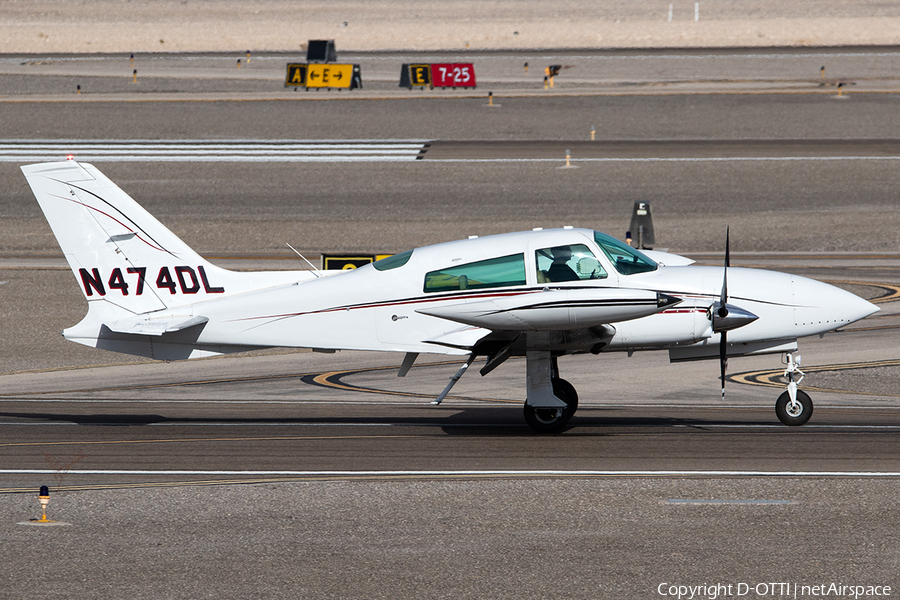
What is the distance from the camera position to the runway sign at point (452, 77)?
57.2 metres

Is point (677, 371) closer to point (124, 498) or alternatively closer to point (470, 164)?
point (124, 498)

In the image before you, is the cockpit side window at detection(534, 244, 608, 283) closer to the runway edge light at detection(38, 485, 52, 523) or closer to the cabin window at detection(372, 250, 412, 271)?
the cabin window at detection(372, 250, 412, 271)

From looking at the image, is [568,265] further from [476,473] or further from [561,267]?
[476,473]

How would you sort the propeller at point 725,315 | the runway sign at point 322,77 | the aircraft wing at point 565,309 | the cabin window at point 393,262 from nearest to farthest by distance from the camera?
the aircraft wing at point 565,309, the propeller at point 725,315, the cabin window at point 393,262, the runway sign at point 322,77

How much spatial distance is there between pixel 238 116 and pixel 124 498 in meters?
39.6

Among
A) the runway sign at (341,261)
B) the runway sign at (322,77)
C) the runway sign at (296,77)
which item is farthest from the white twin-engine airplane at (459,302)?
the runway sign at (296,77)

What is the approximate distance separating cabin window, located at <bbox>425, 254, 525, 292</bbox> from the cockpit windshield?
1.10 meters

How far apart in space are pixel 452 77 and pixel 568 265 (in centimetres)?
4434

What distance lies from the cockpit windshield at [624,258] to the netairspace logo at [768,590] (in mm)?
5836

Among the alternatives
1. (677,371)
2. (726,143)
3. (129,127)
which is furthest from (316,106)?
(677,371)

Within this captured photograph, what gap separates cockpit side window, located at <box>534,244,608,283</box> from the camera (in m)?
14.4

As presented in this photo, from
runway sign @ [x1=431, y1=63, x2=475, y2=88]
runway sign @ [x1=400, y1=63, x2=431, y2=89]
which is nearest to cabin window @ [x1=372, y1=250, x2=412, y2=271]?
runway sign @ [x1=400, y1=63, x2=431, y2=89]

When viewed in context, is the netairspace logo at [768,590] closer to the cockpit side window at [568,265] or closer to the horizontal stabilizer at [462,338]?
the cockpit side window at [568,265]

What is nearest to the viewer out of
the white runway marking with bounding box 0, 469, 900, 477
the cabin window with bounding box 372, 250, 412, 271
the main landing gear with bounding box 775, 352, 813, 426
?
the white runway marking with bounding box 0, 469, 900, 477
